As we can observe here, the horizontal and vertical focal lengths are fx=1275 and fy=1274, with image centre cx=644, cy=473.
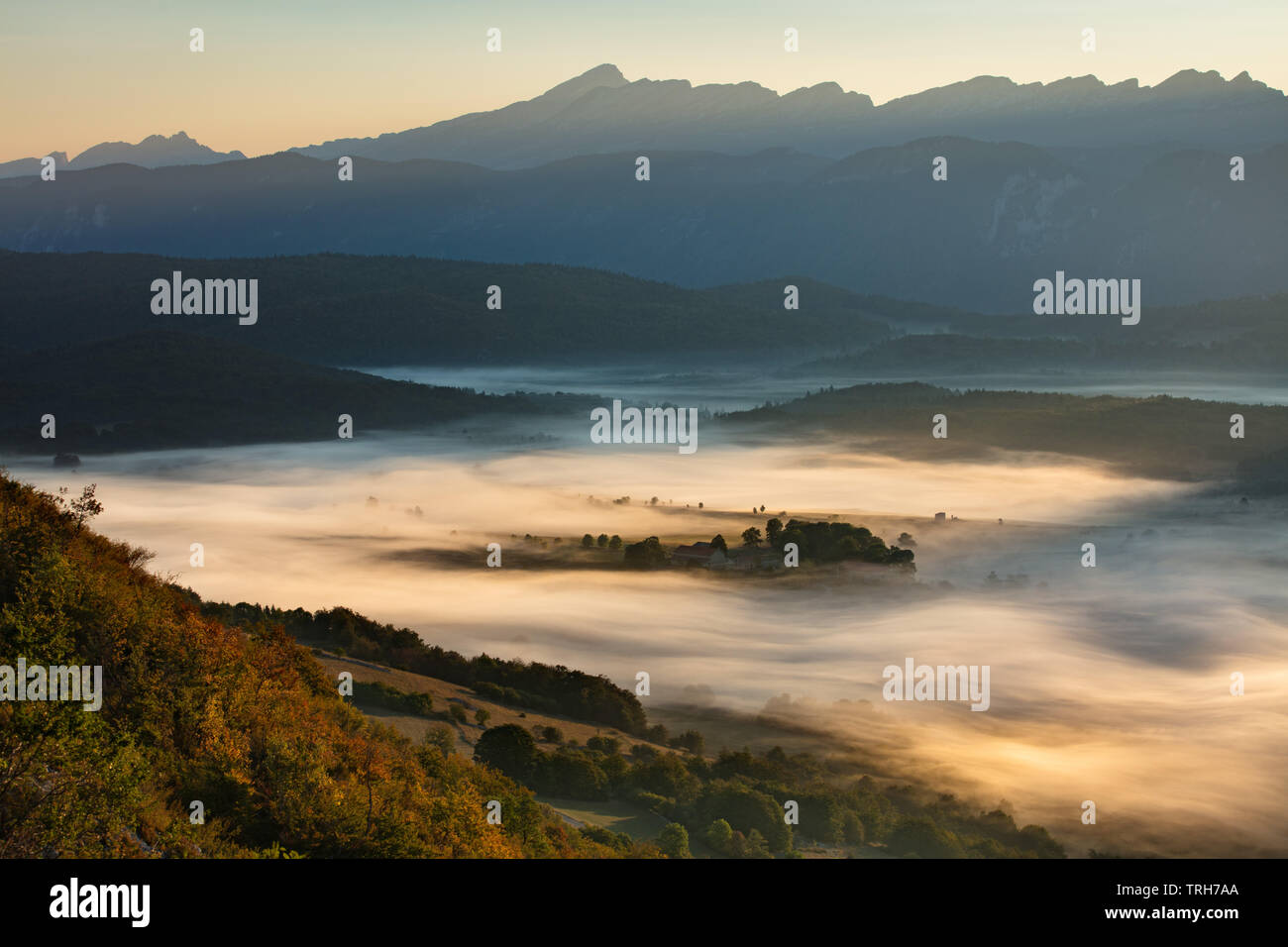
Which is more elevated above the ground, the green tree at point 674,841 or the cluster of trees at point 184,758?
the cluster of trees at point 184,758

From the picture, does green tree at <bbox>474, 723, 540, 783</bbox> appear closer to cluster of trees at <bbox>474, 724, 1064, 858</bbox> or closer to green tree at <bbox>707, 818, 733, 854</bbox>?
cluster of trees at <bbox>474, 724, 1064, 858</bbox>

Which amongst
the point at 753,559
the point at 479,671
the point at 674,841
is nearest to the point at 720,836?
the point at 674,841

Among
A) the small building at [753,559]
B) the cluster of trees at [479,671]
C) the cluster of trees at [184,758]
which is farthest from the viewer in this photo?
the small building at [753,559]

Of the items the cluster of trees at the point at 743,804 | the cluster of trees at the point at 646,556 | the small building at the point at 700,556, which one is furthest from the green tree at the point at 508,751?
the cluster of trees at the point at 646,556

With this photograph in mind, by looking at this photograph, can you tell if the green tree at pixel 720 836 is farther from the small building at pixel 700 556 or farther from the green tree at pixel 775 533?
the green tree at pixel 775 533

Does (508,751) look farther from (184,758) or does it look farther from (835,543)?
(835,543)

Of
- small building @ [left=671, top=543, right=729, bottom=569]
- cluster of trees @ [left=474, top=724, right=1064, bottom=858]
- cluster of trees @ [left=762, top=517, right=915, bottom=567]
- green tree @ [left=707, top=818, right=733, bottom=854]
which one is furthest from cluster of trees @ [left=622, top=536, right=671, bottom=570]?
green tree @ [left=707, top=818, right=733, bottom=854]
